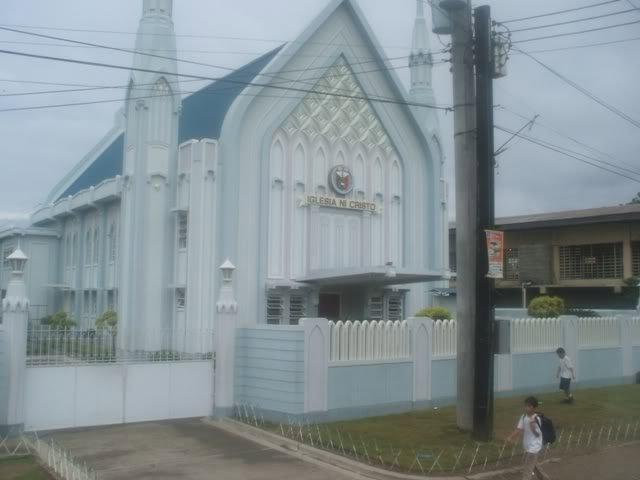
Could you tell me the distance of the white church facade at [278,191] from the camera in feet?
67.8

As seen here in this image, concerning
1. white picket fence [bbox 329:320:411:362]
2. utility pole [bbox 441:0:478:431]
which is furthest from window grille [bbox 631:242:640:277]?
utility pole [bbox 441:0:478:431]

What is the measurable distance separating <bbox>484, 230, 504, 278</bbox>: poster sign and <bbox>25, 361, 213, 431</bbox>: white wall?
22.3 ft

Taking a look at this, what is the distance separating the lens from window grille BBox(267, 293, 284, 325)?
856 inches

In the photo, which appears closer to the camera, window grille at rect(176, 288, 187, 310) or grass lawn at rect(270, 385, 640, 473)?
grass lawn at rect(270, 385, 640, 473)

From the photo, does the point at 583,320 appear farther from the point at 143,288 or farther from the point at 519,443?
the point at 143,288

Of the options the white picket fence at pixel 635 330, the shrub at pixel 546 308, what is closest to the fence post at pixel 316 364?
the shrub at pixel 546 308

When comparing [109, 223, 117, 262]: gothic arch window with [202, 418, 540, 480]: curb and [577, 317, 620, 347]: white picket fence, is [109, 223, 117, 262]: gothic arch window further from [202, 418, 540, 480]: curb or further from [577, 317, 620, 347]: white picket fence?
[577, 317, 620, 347]: white picket fence

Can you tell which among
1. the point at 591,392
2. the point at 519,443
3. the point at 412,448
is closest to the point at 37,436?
the point at 412,448

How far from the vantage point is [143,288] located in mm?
20828

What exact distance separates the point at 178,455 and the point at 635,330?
17.9 metres

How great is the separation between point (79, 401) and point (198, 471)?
450cm

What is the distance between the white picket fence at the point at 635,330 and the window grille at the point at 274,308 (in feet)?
39.4

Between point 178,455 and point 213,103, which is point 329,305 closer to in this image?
point 213,103

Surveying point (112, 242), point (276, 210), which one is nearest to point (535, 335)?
point (276, 210)
